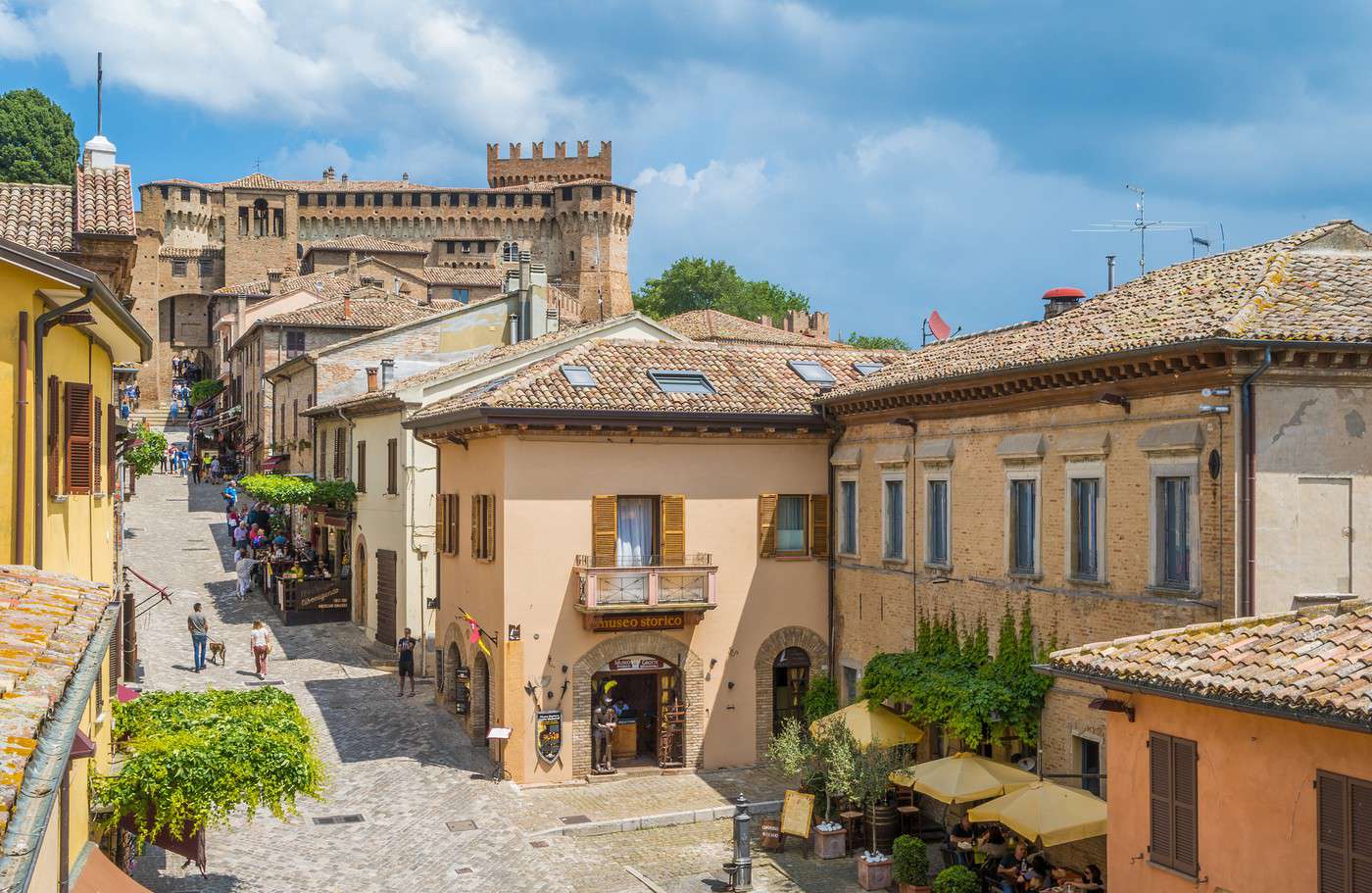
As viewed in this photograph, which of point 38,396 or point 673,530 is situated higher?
point 38,396

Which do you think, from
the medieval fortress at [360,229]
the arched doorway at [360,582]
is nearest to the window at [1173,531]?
the arched doorway at [360,582]

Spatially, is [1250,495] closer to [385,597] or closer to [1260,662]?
[1260,662]

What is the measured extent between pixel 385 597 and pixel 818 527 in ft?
42.6

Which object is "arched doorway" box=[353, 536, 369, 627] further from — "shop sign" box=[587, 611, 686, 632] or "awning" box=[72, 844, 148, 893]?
"awning" box=[72, 844, 148, 893]

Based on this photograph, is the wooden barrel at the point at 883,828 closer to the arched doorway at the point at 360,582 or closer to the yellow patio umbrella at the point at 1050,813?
the yellow patio umbrella at the point at 1050,813

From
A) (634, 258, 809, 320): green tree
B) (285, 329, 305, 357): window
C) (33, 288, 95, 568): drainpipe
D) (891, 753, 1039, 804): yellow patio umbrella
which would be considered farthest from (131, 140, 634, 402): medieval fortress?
(33, 288, 95, 568): drainpipe

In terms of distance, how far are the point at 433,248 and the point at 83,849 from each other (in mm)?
85052

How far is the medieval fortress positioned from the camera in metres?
91.9

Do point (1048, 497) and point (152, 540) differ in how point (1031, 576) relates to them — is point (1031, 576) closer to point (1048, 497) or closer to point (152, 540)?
point (1048, 497)

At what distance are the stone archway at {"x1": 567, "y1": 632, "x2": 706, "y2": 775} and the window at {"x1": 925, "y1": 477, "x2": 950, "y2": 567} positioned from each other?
526 cm

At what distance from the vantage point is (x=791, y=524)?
25.8 m

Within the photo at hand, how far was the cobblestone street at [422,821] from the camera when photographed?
Answer: 18.2 metres

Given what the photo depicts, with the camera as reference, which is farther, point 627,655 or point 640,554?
point 640,554

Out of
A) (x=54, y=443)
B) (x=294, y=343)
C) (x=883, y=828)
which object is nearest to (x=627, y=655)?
(x=883, y=828)
